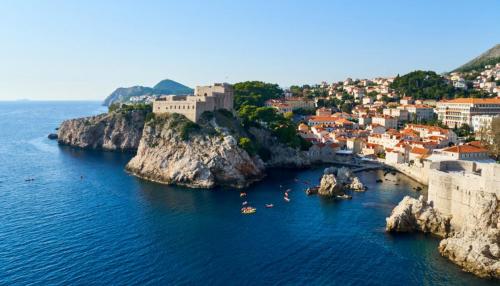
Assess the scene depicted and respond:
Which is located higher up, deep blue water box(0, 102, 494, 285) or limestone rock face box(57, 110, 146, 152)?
limestone rock face box(57, 110, 146, 152)

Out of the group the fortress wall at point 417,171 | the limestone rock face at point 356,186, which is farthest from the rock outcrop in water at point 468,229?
the fortress wall at point 417,171

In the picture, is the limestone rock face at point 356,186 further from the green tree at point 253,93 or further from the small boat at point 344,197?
the green tree at point 253,93

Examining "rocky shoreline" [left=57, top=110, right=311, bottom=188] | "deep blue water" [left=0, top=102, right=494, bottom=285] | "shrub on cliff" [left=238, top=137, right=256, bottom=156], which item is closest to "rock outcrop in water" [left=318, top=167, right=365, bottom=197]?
"deep blue water" [left=0, top=102, right=494, bottom=285]

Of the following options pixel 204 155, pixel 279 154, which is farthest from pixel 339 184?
pixel 279 154

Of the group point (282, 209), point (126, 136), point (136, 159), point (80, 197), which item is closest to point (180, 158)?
point (136, 159)

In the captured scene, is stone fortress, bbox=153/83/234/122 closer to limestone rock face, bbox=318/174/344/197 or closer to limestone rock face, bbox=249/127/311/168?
limestone rock face, bbox=249/127/311/168

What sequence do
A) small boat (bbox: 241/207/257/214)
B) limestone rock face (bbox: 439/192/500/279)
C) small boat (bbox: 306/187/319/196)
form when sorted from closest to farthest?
limestone rock face (bbox: 439/192/500/279) < small boat (bbox: 241/207/257/214) < small boat (bbox: 306/187/319/196)

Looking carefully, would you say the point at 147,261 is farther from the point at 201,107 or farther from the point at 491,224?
the point at 201,107
